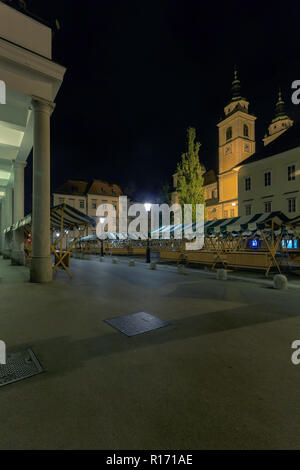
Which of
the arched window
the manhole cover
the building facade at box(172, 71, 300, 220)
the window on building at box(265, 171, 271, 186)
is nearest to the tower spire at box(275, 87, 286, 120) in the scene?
the building facade at box(172, 71, 300, 220)

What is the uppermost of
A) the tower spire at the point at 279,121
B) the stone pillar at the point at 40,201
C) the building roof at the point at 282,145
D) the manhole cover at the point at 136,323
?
the tower spire at the point at 279,121

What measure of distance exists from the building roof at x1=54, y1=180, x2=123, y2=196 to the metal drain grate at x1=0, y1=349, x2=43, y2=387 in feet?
190

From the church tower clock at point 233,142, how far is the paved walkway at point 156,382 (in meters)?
39.1

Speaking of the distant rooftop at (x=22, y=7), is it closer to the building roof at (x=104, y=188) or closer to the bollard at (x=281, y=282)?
the bollard at (x=281, y=282)

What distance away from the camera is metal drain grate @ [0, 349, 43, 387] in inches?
108

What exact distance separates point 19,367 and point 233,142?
49.2 meters

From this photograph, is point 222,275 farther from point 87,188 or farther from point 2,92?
point 87,188

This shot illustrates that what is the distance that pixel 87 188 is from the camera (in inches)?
2402

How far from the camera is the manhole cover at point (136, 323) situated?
427 centimetres

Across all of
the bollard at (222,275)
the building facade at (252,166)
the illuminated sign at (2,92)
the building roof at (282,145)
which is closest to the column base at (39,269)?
the illuminated sign at (2,92)

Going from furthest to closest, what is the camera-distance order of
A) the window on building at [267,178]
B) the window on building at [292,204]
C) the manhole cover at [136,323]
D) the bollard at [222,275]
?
the window on building at [267,178]
the window on building at [292,204]
the bollard at [222,275]
the manhole cover at [136,323]
